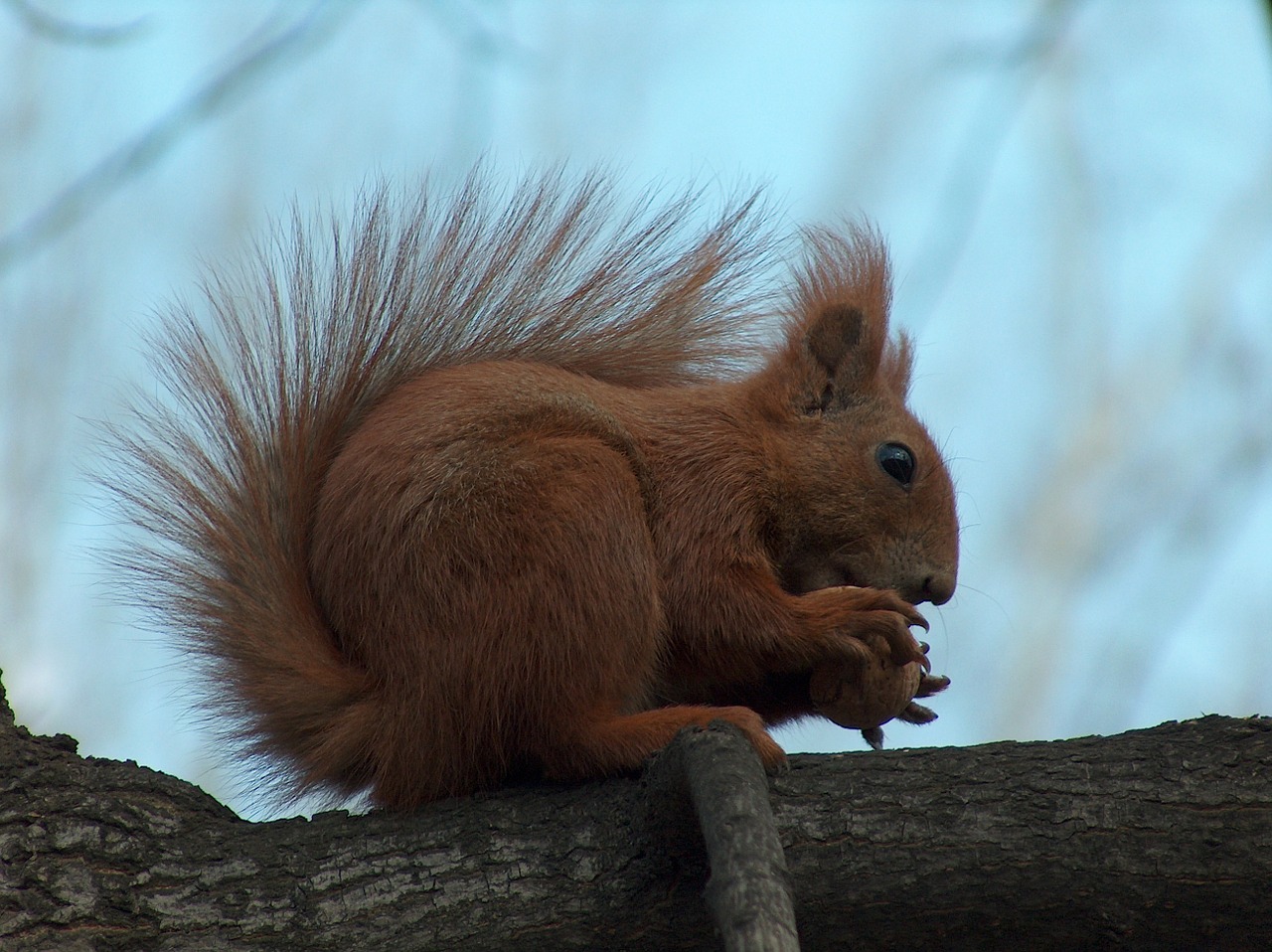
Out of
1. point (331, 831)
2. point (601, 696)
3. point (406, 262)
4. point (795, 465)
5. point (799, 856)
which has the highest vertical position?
point (406, 262)

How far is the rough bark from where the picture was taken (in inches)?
85.5

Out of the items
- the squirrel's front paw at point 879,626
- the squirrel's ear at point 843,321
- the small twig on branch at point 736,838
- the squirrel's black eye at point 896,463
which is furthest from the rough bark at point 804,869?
the squirrel's ear at point 843,321

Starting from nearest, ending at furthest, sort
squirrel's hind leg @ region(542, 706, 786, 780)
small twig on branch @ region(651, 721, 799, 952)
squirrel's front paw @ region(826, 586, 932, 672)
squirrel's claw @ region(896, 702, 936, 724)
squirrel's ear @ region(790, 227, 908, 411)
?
small twig on branch @ region(651, 721, 799, 952) < squirrel's hind leg @ region(542, 706, 786, 780) < squirrel's front paw @ region(826, 586, 932, 672) < squirrel's claw @ region(896, 702, 936, 724) < squirrel's ear @ region(790, 227, 908, 411)

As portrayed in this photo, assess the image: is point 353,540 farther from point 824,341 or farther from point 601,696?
point 824,341

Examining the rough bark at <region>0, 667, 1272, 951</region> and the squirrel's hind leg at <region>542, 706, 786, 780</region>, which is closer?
the rough bark at <region>0, 667, 1272, 951</region>

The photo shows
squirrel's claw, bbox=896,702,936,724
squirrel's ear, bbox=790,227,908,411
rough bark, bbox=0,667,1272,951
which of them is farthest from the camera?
squirrel's ear, bbox=790,227,908,411

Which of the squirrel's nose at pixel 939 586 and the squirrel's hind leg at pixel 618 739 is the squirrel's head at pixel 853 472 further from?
the squirrel's hind leg at pixel 618 739

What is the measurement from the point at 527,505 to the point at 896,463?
0.97m

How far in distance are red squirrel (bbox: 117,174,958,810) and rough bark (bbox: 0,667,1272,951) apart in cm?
21

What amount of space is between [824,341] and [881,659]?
3.09ft

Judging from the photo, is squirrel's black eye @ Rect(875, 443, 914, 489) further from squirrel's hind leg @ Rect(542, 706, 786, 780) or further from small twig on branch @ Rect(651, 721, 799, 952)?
small twig on branch @ Rect(651, 721, 799, 952)

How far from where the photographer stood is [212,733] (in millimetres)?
2902

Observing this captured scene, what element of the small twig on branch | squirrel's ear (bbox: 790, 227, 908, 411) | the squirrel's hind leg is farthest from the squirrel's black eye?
the small twig on branch

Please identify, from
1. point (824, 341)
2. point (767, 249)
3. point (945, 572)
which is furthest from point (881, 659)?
point (767, 249)
